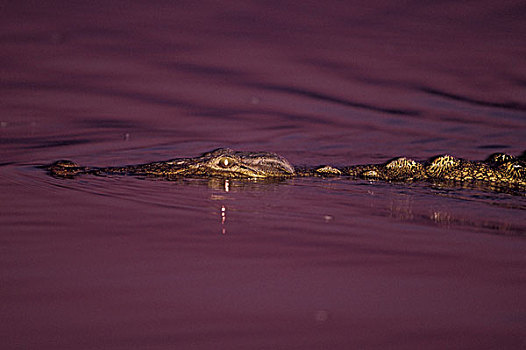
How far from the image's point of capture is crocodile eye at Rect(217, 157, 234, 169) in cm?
637

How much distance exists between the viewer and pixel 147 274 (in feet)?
6.20

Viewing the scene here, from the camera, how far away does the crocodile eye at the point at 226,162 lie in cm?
637

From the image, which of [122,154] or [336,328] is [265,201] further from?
[122,154]

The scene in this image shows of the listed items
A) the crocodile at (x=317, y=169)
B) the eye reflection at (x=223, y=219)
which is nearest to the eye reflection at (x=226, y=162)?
the crocodile at (x=317, y=169)

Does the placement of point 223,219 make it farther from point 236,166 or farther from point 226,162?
point 226,162

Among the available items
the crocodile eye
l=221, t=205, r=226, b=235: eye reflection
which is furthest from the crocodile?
l=221, t=205, r=226, b=235: eye reflection

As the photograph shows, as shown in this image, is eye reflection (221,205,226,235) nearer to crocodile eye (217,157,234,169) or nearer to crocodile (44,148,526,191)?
crocodile (44,148,526,191)

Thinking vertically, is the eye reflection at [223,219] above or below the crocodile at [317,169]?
below

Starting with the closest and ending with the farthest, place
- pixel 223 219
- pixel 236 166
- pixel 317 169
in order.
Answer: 1. pixel 223 219
2. pixel 236 166
3. pixel 317 169

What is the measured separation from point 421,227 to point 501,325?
1.64 meters

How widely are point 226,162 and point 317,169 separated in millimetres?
1204

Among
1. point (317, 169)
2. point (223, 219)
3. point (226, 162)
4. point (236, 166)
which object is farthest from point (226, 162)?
point (223, 219)

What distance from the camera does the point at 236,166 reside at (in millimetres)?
6316

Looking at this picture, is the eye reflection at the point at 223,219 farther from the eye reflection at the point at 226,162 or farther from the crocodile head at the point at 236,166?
the eye reflection at the point at 226,162
